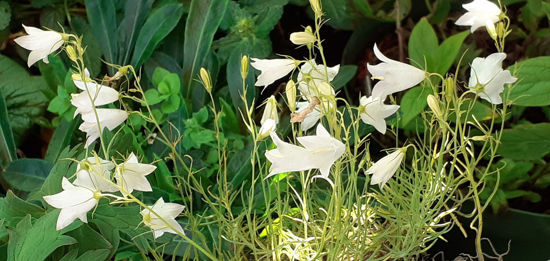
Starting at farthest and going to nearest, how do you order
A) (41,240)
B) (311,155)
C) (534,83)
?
(534,83) → (41,240) → (311,155)

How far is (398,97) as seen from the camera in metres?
0.77

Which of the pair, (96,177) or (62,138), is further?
(62,138)

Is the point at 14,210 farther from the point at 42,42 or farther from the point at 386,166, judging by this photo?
the point at 386,166

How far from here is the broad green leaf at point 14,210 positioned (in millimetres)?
547

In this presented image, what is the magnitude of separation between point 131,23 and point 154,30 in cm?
5

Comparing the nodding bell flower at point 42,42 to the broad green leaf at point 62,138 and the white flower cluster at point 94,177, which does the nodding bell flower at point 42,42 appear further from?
the broad green leaf at point 62,138

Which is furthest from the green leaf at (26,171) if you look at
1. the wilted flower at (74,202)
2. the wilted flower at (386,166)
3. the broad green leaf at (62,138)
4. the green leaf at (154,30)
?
the wilted flower at (386,166)

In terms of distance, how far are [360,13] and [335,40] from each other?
91mm

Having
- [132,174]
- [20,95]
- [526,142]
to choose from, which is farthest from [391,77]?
[20,95]

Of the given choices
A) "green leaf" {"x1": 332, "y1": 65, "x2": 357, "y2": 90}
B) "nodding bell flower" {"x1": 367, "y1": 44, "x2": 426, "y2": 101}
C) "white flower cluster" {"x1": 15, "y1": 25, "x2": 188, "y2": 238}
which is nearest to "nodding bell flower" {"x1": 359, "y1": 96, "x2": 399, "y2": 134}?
"nodding bell flower" {"x1": 367, "y1": 44, "x2": 426, "y2": 101}

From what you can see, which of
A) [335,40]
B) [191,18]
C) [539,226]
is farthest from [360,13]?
[539,226]

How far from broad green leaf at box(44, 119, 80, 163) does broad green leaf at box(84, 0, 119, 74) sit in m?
0.10

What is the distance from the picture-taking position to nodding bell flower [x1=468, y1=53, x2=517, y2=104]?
44 cm

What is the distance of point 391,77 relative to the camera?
432mm
